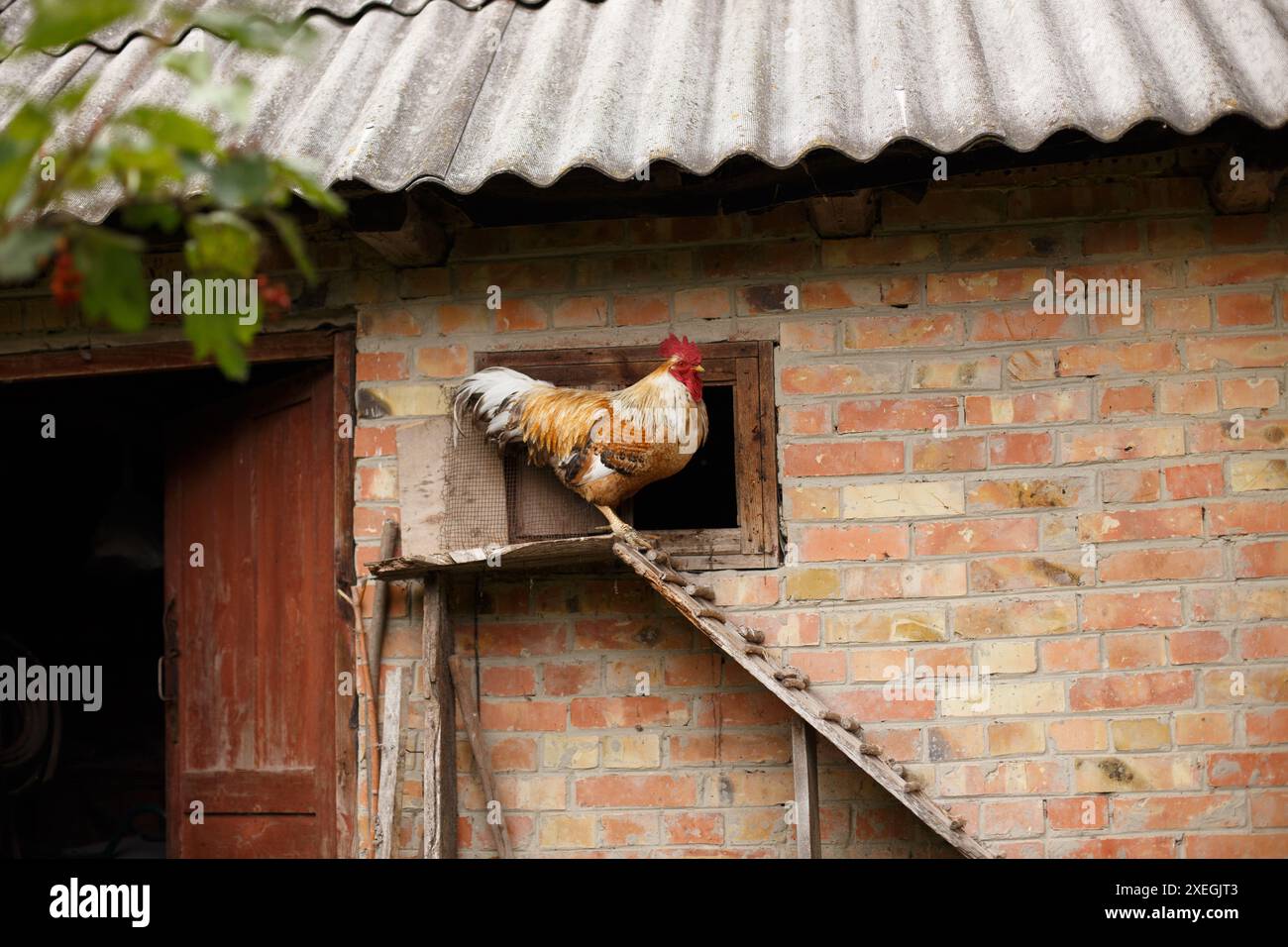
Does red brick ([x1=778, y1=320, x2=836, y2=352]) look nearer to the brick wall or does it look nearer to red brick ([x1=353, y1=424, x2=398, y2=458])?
the brick wall

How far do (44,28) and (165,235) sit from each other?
3.02 m

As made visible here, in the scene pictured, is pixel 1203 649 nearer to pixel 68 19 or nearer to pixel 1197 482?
pixel 1197 482

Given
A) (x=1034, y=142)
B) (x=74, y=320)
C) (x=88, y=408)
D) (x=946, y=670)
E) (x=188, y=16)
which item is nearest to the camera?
(x=188, y=16)

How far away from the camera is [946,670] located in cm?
372

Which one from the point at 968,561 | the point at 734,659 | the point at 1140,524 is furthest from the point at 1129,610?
the point at 734,659

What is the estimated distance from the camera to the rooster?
11.7 feet

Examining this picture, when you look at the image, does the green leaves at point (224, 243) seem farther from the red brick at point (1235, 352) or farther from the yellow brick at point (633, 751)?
the red brick at point (1235, 352)

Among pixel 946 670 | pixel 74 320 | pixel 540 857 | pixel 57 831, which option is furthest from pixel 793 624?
pixel 57 831

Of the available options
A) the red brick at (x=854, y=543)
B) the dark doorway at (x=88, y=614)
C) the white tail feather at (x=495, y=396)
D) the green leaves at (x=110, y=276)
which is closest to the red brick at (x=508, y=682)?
the white tail feather at (x=495, y=396)

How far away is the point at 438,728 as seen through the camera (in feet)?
12.4

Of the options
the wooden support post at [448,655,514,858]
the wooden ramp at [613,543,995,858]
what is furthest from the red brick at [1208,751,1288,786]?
the wooden support post at [448,655,514,858]

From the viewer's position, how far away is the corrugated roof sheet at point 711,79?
335 centimetres

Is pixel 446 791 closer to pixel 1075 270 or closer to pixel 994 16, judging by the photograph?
pixel 1075 270

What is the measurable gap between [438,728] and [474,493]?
0.77 metres
